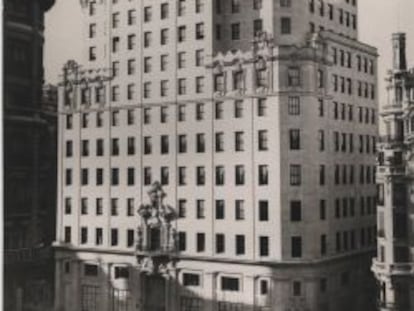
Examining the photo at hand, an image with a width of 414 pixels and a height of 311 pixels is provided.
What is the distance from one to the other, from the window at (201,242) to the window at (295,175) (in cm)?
443

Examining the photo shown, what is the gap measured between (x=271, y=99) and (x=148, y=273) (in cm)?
901

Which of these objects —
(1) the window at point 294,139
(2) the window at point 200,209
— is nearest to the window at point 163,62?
(2) the window at point 200,209

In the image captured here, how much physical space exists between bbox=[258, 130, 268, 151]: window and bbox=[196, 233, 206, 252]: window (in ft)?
14.9

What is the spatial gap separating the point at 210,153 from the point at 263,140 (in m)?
2.28

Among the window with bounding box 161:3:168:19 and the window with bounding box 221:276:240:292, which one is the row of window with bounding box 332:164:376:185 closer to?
the window with bounding box 221:276:240:292

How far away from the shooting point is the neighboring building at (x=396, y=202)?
87.8 feet

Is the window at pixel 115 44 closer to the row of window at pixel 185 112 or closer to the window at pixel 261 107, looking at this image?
the row of window at pixel 185 112

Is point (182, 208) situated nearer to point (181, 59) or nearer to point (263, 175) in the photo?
point (263, 175)

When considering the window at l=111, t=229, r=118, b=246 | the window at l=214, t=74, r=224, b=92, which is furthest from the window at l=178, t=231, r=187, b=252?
the window at l=214, t=74, r=224, b=92

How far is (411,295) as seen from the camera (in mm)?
26984

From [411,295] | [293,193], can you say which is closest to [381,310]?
[411,295]

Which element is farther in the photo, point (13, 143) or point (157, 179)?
point (157, 179)

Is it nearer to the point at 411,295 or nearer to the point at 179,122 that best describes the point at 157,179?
the point at 179,122

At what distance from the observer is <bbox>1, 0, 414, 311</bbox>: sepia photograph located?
2855cm
